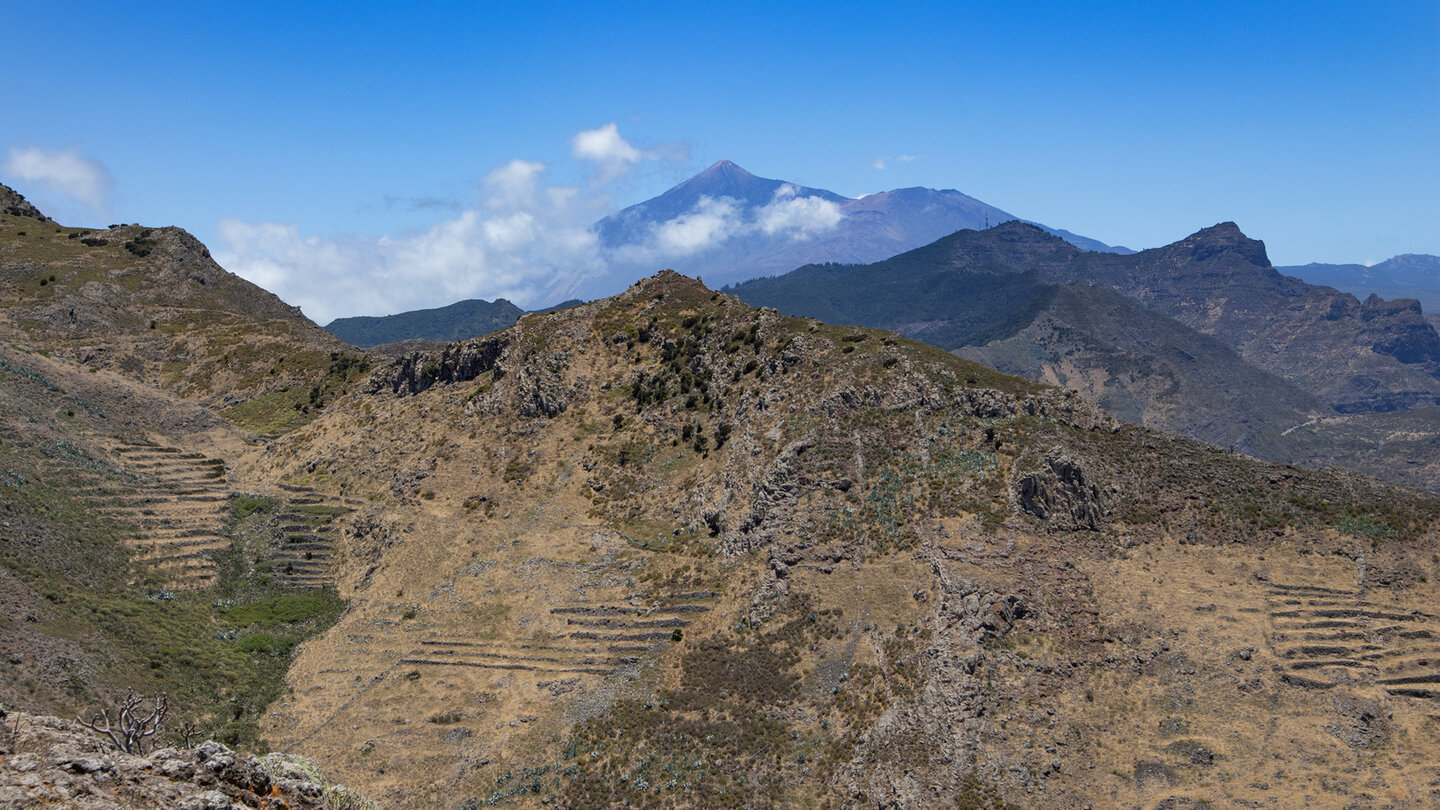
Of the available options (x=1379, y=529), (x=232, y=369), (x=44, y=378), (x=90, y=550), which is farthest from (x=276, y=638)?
(x=1379, y=529)

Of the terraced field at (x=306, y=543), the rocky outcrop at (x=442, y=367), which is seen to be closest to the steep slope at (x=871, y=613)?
the terraced field at (x=306, y=543)

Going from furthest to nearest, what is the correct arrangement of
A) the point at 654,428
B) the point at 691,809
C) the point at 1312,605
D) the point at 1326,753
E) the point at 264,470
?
the point at 264,470 < the point at 654,428 < the point at 1312,605 < the point at 691,809 < the point at 1326,753

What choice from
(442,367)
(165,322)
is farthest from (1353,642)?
(165,322)

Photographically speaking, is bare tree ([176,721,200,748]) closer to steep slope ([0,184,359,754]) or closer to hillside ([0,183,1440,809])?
steep slope ([0,184,359,754])

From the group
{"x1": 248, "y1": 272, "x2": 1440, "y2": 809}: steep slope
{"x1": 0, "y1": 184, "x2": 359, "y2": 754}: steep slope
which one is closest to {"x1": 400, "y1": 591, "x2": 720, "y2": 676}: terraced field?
{"x1": 248, "y1": 272, "x2": 1440, "y2": 809}: steep slope

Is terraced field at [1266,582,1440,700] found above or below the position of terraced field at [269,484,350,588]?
below

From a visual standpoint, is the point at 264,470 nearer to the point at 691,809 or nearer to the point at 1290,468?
the point at 691,809

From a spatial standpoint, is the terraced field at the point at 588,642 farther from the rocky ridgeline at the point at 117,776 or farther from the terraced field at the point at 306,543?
the rocky ridgeline at the point at 117,776
